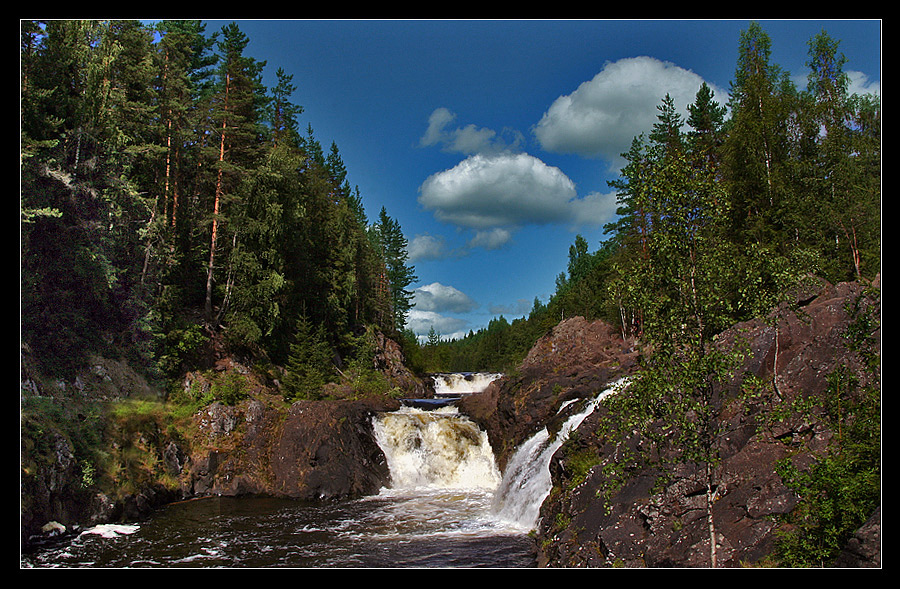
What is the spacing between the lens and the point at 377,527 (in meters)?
13.8

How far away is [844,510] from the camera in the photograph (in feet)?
21.7

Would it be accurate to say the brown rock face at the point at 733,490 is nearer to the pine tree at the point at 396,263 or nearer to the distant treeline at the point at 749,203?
the distant treeline at the point at 749,203

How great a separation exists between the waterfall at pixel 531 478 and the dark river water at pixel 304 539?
55 cm

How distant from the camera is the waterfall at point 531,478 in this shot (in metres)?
13.3

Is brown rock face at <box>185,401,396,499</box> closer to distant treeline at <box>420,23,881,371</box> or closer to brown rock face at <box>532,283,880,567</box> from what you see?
brown rock face at <box>532,283,880,567</box>

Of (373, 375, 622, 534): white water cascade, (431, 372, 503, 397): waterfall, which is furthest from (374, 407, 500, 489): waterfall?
(431, 372, 503, 397): waterfall

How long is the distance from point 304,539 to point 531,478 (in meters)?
6.23

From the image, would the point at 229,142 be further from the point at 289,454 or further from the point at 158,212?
the point at 289,454

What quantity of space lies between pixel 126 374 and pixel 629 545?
1801 cm

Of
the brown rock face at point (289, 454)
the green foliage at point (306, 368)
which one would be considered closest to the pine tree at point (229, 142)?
the green foliage at point (306, 368)

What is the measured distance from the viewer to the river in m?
11.3

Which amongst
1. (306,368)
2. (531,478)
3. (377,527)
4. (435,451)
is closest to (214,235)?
(306,368)
